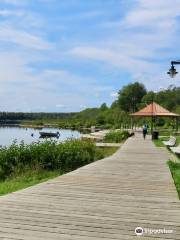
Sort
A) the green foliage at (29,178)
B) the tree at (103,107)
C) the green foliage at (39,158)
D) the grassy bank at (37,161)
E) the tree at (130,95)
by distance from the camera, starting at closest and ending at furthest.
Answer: the green foliage at (29,178), the grassy bank at (37,161), the green foliage at (39,158), the tree at (130,95), the tree at (103,107)

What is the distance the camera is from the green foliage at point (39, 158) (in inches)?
635

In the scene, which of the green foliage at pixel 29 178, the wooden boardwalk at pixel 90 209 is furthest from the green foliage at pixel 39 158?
the wooden boardwalk at pixel 90 209

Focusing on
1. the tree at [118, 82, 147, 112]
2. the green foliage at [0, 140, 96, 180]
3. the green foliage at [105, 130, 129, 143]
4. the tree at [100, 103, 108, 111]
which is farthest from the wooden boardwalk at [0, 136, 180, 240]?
the tree at [100, 103, 108, 111]

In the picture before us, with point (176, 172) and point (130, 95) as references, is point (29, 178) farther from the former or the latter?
point (130, 95)

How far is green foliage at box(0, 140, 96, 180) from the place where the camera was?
53.0 feet

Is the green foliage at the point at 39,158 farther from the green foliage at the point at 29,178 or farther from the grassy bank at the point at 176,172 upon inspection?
the grassy bank at the point at 176,172

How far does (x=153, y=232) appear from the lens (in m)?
6.07

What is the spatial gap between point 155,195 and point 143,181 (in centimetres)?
220

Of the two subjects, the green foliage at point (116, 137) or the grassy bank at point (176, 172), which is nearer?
the grassy bank at point (176, 172)

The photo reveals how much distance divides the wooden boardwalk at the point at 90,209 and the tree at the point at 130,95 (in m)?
108

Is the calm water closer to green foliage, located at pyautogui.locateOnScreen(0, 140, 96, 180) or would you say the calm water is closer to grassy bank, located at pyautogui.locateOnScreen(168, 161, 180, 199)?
green foliage, located at pyautogui.locateOnScreen(0, 140, 96, 180)

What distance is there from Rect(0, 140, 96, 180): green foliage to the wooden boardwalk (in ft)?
17.0

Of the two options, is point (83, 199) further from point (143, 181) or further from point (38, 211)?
point (143, 181)

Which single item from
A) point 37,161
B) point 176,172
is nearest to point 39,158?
point 37,161
